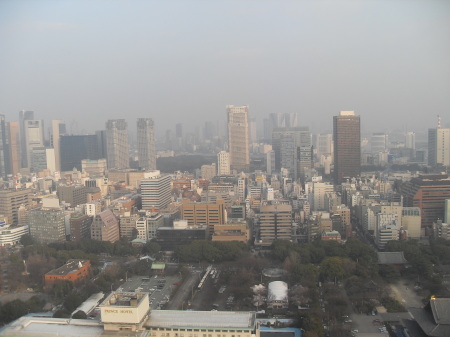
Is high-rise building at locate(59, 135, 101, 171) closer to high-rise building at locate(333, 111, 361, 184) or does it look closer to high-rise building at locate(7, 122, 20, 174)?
high-rise building at locate(7, 122, 20, 174)

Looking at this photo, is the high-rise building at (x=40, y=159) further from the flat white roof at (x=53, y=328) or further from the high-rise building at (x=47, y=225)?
the flat white roof at (x=53, y=328)

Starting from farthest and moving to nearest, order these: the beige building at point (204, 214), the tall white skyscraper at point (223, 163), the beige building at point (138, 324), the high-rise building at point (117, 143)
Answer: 1. the high-rise building at point (117, 143)
2. the tall white skyscraper at point (223, 163)
3. the beige building at point (204, 214)
4. the beige building at point (138, 324)

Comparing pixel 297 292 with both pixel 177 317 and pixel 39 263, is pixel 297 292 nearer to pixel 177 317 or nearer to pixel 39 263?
pixel 177 317

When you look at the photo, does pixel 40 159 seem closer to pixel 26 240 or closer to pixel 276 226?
pixel 26 240

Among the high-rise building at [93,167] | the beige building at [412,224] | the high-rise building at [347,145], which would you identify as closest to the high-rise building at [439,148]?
the high-rise building at [347,145]

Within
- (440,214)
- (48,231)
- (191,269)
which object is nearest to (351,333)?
(191,269)

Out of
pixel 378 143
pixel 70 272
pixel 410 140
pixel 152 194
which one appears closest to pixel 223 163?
pixel 152 194

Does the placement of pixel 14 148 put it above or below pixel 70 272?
above
